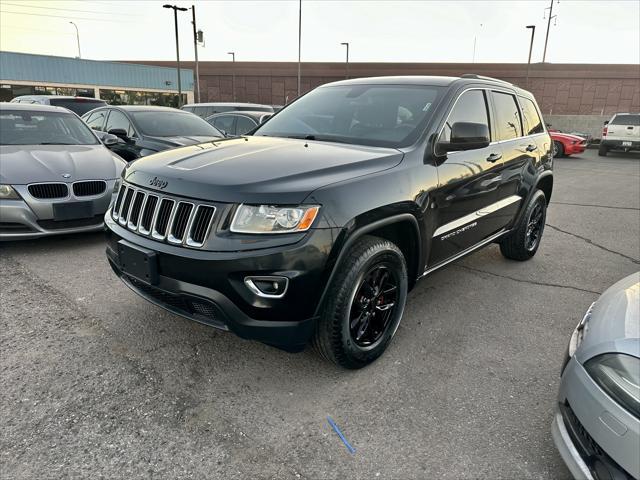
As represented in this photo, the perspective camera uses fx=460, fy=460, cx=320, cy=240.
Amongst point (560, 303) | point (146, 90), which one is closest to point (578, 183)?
point (560, 303)

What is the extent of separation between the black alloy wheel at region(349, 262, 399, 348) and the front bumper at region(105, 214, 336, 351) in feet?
1.26

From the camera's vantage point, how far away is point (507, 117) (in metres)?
4.30

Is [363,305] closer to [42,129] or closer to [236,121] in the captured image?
[42,129]

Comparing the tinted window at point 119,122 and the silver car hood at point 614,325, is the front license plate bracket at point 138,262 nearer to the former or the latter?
the silver car hood at point 614,325

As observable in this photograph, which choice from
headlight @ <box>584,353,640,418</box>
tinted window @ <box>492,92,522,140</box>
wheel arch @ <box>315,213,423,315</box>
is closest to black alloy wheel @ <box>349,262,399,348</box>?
wheel arch @ <box>315,213,423,315</box>

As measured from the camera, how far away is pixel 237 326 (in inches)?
94.3

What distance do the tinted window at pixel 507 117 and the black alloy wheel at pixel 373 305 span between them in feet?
6.62

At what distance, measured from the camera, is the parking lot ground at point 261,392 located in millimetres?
2141

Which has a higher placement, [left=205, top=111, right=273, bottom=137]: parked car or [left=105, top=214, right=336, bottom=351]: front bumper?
[left=205, top=111, right=273, bottom=137]: parked car

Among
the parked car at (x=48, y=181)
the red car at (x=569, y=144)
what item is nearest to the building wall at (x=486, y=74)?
the red car at (x=569, y=144)

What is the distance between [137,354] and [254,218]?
135cm

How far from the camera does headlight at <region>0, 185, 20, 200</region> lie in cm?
455

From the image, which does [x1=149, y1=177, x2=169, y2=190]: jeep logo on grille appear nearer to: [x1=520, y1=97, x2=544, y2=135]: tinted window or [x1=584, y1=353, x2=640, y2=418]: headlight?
[x1=584, y1=353, x2=640, y2=418]: headlight

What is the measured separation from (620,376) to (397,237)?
1.58 metres
